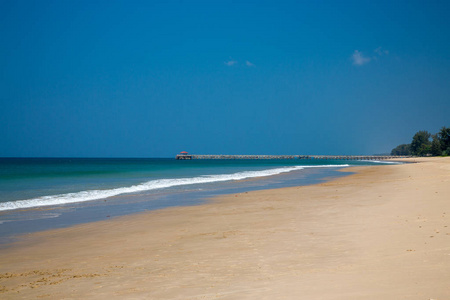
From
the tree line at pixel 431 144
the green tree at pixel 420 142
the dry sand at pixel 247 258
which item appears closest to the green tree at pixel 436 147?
the tree line at pixel 431 144

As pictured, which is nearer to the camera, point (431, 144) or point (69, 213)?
point (69, 213)

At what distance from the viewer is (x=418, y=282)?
4191mm

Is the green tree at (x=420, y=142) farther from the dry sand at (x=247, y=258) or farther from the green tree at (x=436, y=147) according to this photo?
the dry sand at (x=247, y=258)

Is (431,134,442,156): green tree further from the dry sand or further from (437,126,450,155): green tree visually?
the dry sand

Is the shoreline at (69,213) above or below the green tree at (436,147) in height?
below

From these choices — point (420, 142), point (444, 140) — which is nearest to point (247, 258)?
point (444, 140)

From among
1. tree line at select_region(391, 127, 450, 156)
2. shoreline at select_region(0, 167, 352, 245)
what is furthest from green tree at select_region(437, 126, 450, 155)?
shoreline at select_region(0, 167, 352, 245)

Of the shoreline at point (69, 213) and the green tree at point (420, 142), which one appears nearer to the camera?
the shoreline at point (69, 213)

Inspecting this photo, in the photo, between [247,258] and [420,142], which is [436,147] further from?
[247,258]

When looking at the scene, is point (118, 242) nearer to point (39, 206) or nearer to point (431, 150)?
point (39, 206)

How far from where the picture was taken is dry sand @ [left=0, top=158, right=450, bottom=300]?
14.4ft

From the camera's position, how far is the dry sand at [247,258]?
440 centimetres

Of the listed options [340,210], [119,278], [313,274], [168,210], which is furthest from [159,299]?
[168,210]

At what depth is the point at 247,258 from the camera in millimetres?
5922
